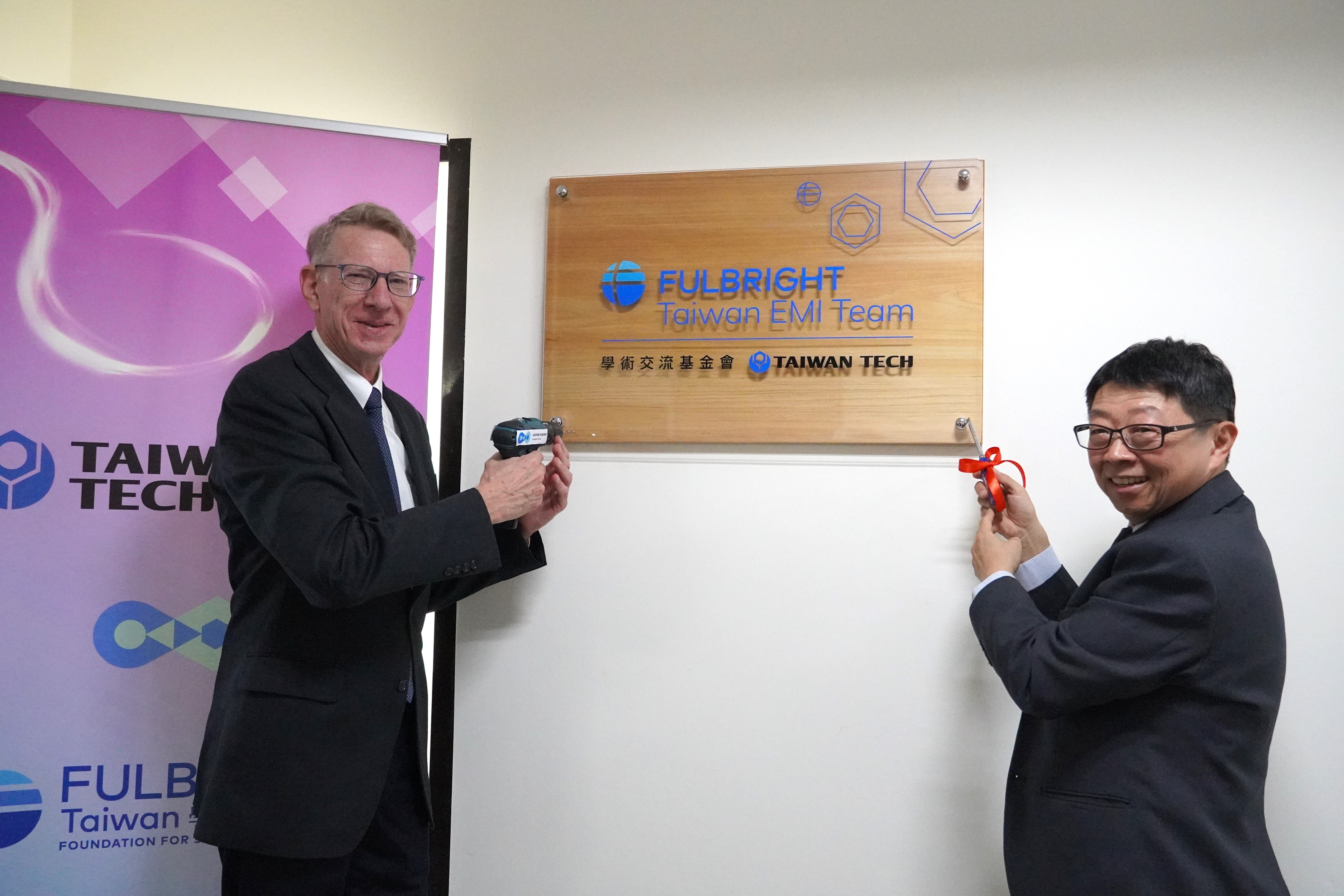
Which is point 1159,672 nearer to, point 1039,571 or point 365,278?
point 1039,571

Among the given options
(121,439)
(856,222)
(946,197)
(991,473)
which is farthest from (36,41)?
(991,473)

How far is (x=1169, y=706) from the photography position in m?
1.34

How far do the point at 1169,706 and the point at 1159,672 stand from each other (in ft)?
0.30

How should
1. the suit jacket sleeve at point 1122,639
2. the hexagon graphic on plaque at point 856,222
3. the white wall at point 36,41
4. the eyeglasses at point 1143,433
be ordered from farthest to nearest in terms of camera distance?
the white wall at point 36,41 → the hexagon graphic on plaque at point 856,222 → the eyeglasses at point 1143,433 → the suit jacket sleeve at point 1122,639

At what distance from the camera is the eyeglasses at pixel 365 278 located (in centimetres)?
160

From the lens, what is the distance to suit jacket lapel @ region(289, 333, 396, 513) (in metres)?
1.52

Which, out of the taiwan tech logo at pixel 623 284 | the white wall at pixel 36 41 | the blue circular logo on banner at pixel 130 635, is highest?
the white wall at pixel 36 41

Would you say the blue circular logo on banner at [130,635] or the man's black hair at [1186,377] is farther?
the blue circular logo on banner at [130,635]

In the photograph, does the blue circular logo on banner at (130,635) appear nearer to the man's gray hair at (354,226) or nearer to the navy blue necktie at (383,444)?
the navy blue necktie at (383,444)

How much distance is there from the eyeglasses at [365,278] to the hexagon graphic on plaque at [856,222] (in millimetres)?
971

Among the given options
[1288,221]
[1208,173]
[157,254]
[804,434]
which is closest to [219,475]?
[157,254]

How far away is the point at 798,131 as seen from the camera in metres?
2.01

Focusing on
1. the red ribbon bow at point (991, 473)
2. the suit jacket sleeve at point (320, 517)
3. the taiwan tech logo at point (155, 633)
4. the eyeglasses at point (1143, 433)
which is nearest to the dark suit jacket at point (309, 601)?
the suit jacket sleeve at point (320, 517)

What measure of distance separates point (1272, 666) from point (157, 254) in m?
2.37
